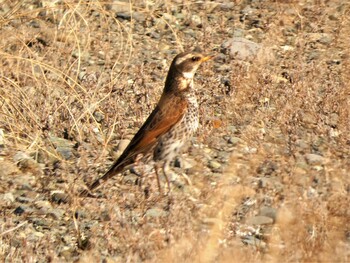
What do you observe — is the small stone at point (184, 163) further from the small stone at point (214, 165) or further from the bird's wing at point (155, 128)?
the bird's wing at point (155, 128)

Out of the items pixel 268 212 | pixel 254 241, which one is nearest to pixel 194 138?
pixel 268 212

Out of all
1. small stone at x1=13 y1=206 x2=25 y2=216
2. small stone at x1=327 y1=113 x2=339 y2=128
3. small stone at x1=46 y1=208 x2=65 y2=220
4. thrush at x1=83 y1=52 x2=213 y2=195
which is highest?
thrush at x1=83 y1=52 x2=213 y2=195

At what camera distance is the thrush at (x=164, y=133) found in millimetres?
8234

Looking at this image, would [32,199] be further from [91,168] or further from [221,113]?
[221,113]

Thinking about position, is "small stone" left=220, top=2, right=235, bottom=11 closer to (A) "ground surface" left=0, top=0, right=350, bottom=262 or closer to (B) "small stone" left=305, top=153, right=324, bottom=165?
(A) "ground surface" left=0, top=0, right=350, bottom=262

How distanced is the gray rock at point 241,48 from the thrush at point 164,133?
9.27 feet

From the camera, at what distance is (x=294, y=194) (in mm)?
7938

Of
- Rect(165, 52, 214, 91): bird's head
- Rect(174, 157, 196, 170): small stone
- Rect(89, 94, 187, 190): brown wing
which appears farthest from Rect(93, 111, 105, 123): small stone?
Rect(89, 94, 187, 190): brown wing

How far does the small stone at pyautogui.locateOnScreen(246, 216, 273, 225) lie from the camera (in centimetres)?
765

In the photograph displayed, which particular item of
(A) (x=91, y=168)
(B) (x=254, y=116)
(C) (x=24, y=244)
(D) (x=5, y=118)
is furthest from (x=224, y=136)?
(C) (x=24, y=244)

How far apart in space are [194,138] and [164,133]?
1296 mm

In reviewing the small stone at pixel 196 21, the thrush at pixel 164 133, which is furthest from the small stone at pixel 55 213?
the small stone at pixel 196 21

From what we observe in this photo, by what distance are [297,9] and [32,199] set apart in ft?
18.2

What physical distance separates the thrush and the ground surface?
0.22 metres
